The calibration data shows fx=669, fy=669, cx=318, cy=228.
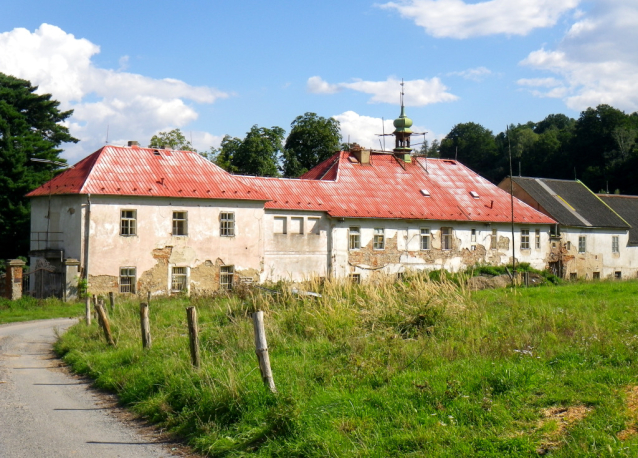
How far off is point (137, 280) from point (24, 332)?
9.55m

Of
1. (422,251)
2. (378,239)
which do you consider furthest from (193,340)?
(422,251)

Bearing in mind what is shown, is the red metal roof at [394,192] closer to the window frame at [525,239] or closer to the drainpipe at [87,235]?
the window frame at [525,239]

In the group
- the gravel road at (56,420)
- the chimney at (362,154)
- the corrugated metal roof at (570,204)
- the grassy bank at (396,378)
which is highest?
the chimney at (362,154)

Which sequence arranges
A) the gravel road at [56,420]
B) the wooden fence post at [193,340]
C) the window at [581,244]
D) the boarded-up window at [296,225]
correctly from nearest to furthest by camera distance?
1. the gravel road at [56,420]
2. the wooden fence post at [193,340]
3. the boarded-up window at [296,225]
4. the window at [581,244]

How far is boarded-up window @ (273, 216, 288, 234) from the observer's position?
33.2 m

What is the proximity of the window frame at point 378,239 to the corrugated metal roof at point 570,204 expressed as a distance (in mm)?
11923

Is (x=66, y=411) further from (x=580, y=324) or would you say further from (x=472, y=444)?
(x=580, y=324)

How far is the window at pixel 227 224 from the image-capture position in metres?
31.4

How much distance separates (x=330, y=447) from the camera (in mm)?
6684

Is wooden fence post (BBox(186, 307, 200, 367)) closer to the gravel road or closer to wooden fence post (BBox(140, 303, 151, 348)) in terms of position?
the gravel road

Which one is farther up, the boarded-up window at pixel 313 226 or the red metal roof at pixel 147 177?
the red metal roof at pixel 147 177

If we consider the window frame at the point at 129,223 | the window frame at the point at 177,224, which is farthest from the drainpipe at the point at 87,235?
the window frame at the point at 177,224

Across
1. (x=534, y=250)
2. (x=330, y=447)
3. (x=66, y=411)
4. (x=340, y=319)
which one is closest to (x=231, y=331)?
(x=340, y=319)

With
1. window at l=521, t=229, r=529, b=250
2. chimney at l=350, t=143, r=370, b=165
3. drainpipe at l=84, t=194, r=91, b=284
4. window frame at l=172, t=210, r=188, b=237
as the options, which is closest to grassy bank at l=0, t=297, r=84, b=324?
drainpipe at l=84, t=194, r=91, b=284
